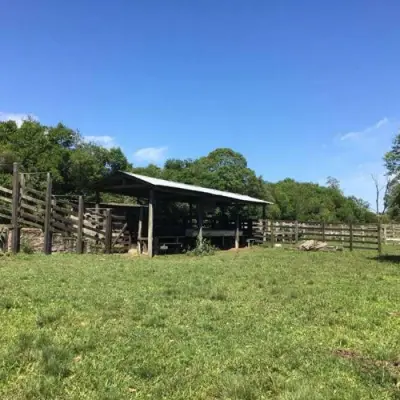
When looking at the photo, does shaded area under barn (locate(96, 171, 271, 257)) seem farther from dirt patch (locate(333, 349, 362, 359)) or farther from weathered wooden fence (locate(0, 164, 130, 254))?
dirt patch (locate(333, 349, 362, 359))

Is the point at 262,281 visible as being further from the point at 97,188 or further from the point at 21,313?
the point at 97,188

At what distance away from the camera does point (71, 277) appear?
9023mm

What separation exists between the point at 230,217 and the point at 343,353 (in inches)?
884

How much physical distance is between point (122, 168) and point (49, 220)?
23772 mm

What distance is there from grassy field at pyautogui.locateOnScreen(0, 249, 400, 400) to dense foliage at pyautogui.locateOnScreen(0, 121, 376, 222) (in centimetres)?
857

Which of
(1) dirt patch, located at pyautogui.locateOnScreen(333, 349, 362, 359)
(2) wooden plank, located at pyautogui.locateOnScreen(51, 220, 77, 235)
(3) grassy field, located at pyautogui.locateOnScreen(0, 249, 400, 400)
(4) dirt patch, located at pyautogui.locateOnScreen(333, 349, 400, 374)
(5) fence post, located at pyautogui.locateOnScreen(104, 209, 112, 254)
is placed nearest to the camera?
(3) grassy field, located at pyautogui.locateOnScreen(0, 249, 400, 400)

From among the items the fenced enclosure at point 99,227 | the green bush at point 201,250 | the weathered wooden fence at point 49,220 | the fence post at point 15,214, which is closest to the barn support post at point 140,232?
the fenced enclosure at point 99,227

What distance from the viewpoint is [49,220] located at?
49.2 ft

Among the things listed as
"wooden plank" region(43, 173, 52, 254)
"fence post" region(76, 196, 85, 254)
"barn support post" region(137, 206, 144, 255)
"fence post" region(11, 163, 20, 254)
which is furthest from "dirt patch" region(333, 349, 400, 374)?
"barn support post" region(137, 206, 144, 255)

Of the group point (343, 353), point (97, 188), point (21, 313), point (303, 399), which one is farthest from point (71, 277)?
point (97, 188)

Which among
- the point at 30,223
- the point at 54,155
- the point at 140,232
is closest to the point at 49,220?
the point at 30,223

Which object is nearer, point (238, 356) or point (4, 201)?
point (238, 356)

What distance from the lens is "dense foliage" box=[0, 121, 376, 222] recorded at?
31.2m

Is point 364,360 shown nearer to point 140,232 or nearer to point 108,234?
point 108,234
